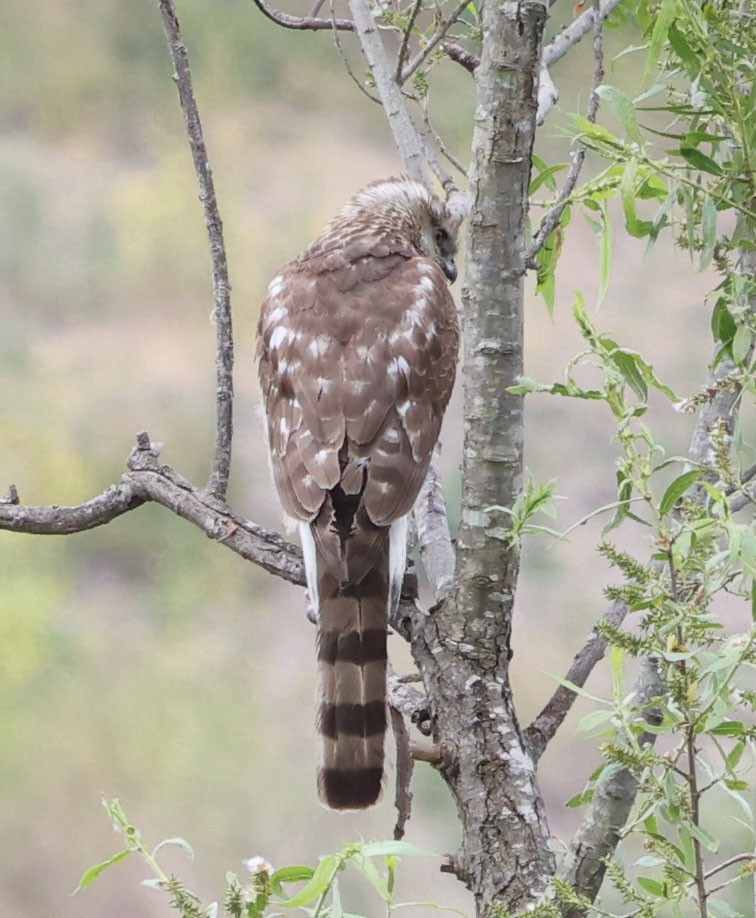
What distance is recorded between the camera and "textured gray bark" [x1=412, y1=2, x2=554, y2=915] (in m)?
0.96

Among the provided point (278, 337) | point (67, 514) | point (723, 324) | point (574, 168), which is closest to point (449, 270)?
point (278, 337)

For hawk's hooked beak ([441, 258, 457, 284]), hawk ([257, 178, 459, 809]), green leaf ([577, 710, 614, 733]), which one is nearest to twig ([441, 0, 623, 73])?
hawk ([257, 178, 459, 809])

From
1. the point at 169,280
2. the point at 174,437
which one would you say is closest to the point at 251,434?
the point at 174,437

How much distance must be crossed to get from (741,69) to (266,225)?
254cm

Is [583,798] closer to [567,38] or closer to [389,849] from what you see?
[389,849]

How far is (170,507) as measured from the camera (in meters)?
1.58

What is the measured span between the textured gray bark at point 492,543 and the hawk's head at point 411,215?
0.95m

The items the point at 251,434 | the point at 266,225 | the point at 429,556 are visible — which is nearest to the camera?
the point at 429,556

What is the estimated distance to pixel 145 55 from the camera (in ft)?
11.7

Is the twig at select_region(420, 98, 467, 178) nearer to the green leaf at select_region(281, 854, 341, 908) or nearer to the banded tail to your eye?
the banded tail

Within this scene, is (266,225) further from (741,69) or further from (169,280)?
(741,69)

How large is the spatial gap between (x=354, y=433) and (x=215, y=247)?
0.28 m

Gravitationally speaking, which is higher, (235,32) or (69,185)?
(235,32)

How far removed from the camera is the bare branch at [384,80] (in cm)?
155
